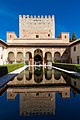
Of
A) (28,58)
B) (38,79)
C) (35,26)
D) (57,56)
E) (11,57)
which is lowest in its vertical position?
(38,79)

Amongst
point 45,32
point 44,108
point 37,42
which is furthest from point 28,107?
point 45,32

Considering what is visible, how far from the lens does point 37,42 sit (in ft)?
144

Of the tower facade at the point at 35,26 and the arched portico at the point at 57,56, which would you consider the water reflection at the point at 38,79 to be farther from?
the tower facade at the point at 35,26

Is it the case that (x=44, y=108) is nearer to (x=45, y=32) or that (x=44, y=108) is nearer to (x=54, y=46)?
(x=54, y=46)

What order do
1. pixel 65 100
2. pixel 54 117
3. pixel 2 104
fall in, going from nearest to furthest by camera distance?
1. pixel 54 117
2. pixel 2 104
3. pixel 65 100

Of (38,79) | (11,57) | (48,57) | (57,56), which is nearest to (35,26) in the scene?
(48,57)

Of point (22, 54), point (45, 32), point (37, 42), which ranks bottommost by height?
point (22, 54)

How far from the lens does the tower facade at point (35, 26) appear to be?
1919 inches

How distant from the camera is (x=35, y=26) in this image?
48.9 metres

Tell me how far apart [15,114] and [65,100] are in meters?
2.30

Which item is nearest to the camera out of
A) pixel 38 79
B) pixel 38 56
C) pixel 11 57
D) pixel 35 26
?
pixel 38 79

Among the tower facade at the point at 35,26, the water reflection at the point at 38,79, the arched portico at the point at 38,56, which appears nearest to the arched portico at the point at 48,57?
the arched portico at the point at 38,56

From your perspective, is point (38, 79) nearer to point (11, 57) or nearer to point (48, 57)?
point (11, 57)

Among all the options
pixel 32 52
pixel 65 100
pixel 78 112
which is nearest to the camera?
pixel 78 112
